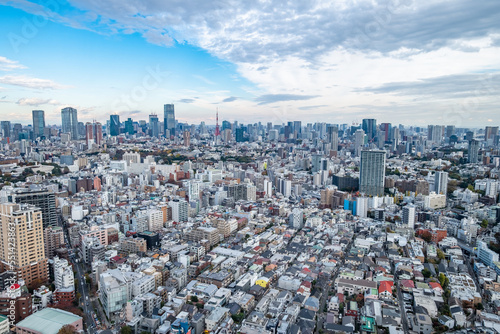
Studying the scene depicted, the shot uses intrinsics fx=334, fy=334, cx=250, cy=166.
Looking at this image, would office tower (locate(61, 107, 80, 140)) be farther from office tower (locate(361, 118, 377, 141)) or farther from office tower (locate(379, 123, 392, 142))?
office tower (locate(379, 123, 392, 142))

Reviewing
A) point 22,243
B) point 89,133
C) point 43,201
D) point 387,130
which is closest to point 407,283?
point 22,243

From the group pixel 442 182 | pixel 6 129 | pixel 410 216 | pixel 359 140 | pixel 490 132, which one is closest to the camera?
pixel 410 216

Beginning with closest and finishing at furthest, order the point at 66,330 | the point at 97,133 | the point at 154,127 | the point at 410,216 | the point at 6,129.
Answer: the point at 66,330, the point at 410,216, the point at 6,129, the point at 97,133, the point at 154,127

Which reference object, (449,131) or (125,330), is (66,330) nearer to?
(125,330)

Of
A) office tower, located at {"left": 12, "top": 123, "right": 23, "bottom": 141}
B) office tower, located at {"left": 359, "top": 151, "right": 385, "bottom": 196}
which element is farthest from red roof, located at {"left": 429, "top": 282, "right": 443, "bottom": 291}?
office tower, located at {"left": 12, "top": 123, "right": 23, "bottom": 141}

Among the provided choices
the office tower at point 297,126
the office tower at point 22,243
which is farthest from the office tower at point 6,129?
the office tower at point 22,243

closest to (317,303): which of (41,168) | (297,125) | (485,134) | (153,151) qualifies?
(41,168)

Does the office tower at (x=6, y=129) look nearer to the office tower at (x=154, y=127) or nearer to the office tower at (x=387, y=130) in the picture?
the office tower at (x=154, y=127)
